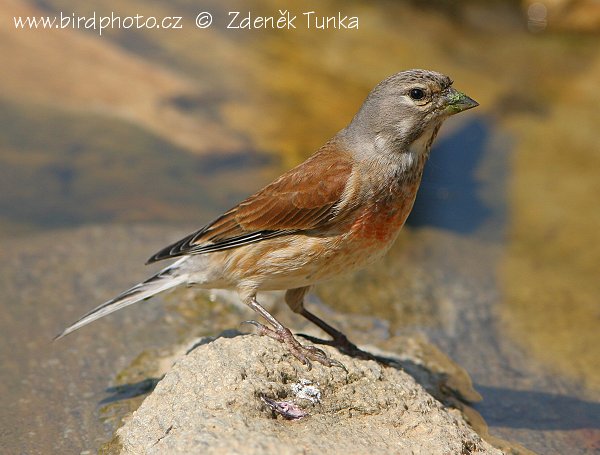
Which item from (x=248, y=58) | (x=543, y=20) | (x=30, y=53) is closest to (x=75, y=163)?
(x=30, y=53)

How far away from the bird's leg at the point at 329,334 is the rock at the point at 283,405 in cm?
24

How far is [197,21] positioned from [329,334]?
269 inches

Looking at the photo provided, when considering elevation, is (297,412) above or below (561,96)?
below

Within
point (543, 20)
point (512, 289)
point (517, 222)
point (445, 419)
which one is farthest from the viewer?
point (543, 20)

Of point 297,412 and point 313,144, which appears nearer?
point 297,412

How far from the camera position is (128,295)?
466 cm

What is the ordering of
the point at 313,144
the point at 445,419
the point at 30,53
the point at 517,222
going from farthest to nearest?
the point at 30,53 → the point at 313,144 → the point at 517,222 → the point at 445,419

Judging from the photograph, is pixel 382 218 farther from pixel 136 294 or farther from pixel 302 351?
pixel 136 294

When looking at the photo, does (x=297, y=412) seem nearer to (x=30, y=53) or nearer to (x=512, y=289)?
(x=512, y=289)

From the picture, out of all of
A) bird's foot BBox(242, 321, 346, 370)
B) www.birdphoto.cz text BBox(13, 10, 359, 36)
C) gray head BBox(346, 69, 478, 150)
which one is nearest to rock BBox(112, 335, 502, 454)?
bird's foot BBox(242, 321, 346, 370)

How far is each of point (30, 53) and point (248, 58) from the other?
8.12ft

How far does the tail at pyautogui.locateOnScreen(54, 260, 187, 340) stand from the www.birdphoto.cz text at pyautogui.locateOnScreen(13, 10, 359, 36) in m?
5.74

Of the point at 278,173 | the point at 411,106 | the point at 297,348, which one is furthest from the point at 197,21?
the point at 297,348

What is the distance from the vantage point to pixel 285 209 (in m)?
4.51
